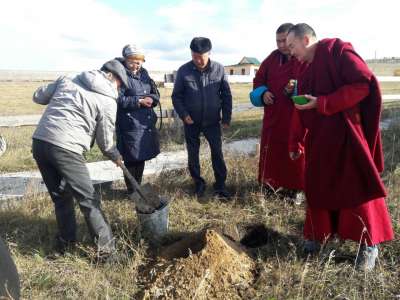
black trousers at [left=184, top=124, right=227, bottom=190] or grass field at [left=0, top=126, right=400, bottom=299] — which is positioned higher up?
black trousers at [left=184, top=124, right=227, bottom=190]

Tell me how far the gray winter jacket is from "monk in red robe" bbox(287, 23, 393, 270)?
156 centimetres

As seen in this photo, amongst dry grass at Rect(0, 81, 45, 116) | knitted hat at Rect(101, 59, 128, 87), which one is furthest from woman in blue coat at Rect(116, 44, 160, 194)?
dry grass at Rect(0, 81, 45, 116)

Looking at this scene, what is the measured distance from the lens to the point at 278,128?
441 cm

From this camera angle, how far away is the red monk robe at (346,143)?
2.84 meters

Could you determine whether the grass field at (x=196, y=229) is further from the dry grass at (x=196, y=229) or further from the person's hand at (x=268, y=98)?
the person's hand at (x=268, y=98)

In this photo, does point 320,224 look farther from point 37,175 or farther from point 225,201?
point 37,175

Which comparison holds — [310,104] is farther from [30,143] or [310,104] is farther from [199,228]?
[30,143]

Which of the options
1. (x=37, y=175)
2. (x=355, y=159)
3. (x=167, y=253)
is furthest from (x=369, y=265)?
(x=37, y=175)

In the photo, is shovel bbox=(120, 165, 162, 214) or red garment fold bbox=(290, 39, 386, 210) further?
shovel bbox=(120, 165, 162, 214)

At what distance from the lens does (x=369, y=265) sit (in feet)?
10.1

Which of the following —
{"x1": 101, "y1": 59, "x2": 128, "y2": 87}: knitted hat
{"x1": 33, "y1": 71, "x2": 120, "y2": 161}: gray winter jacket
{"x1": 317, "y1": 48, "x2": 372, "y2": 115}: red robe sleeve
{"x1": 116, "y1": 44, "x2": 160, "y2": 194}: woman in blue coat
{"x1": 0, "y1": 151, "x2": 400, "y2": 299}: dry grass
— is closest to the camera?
{"x1": 317, "y1": 48, "x2": 372, "y2": 115}: red robe sleeve

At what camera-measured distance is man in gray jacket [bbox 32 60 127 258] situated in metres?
3.22

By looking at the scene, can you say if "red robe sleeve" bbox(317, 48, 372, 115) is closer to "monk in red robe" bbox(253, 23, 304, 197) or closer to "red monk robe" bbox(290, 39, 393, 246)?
"red monk robe" bbox(290, 39, 393, 246)

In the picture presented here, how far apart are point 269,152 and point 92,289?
→ 2.55m
